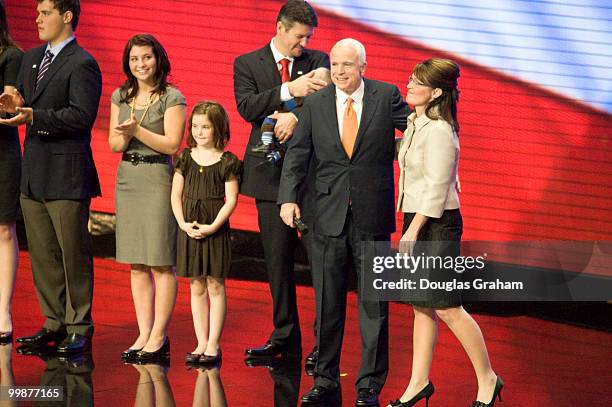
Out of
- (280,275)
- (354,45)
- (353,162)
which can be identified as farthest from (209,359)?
(354,45)

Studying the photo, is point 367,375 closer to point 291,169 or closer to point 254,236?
point 291,169

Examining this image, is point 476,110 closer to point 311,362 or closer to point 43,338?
point 311,362

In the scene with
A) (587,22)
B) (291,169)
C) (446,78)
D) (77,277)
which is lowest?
(77,277)

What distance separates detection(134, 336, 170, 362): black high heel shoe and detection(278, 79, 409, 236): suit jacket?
1186mm

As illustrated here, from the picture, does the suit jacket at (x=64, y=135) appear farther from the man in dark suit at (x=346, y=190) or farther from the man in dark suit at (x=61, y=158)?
the man in dark suit at (x=346, y=190)

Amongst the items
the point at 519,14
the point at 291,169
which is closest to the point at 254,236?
the point at 519,14

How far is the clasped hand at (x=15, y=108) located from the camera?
575 centimetres

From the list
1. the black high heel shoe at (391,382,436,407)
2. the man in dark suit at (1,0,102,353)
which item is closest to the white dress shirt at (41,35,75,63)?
the man in dark suit at (1,0,102,353)

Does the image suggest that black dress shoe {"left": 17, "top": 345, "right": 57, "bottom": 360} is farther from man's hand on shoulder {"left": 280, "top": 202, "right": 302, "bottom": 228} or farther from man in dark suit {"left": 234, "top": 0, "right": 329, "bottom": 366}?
man's hand on shoulder {"left": 280, "top": 202, "right": 302, "bottom": 228}

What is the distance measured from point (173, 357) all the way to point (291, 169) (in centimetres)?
127

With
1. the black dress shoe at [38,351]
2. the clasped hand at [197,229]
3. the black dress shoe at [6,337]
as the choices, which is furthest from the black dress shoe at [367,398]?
the black dress shoe at [6,337]

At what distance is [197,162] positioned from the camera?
5715mm

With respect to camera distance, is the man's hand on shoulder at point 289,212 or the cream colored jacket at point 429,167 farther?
the man's hand on shoulder at point 289,212

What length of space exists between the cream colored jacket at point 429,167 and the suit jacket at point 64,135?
1818mm
